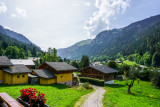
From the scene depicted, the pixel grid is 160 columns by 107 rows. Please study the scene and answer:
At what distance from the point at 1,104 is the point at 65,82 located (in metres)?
27.4

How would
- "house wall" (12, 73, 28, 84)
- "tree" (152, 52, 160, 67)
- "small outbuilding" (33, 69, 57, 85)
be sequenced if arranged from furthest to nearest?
"tree" (152, 52, 160, 67) < "small outbuilding" (33, 69, 57, 85) < "house wall" (12, 73, 28, 84)

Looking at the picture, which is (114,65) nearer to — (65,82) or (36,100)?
(65,82)

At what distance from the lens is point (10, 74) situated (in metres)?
25.2

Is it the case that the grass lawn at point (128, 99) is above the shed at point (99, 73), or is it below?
below

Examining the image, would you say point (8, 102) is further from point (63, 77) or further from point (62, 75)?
point (63, 77)

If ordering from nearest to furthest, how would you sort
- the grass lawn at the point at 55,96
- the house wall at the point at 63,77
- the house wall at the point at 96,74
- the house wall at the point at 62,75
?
the grass lawn at the point at 55,96
the house wall at the point at 62,75
the house wall at the point at 63,77
the house wall at the point at 96,74

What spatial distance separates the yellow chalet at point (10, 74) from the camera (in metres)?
25.2

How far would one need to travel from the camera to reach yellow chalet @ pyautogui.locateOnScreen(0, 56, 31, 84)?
2523 centimetres

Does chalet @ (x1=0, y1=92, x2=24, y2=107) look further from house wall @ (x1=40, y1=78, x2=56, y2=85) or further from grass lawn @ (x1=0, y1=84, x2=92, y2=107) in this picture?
house wall @ (x1=40, y1=78, x2=56, y2=85)

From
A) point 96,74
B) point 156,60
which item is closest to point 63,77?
point 96,74

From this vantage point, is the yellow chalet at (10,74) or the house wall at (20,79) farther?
the house wall at (20,79)

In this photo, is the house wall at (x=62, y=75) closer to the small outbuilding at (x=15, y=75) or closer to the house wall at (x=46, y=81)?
the house wall at (x=46, y=81)

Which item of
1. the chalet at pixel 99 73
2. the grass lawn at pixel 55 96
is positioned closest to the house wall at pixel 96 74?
the chalet at pixel 99 73

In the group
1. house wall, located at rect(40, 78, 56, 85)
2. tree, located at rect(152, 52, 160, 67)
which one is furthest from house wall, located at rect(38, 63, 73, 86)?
tree, located at rect(152, 52, 160, 67)
